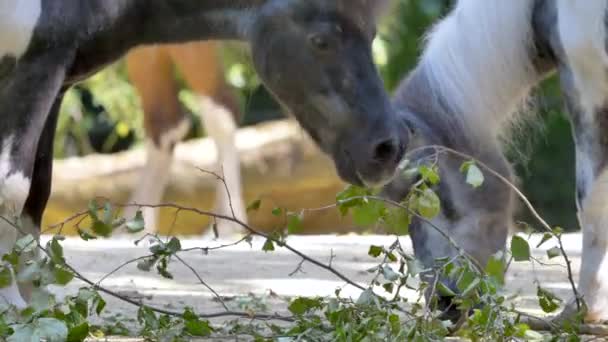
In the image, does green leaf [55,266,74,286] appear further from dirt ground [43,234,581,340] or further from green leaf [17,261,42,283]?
dirt ground [43,234,581,340]

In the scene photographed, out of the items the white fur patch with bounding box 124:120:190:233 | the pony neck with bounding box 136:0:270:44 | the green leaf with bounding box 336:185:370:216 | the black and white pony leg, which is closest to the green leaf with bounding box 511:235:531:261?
the green leaf with bounding box 336:185:370:216

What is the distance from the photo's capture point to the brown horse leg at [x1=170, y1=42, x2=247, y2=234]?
292 inches

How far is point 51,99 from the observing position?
124 inches

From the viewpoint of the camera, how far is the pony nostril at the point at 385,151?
315 cm

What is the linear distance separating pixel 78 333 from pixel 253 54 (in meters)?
0.90

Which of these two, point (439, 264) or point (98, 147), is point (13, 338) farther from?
point (98, 147)

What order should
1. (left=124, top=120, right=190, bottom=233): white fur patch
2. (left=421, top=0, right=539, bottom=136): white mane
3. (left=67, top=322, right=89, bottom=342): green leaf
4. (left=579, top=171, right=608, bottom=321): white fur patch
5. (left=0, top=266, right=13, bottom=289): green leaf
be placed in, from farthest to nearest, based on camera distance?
(left=124, top=120, right=190, bottom=233): white fur patch
(left=421, top=0, right=539, bottom=136): white mane
(left=579, top=171, right=608, bottom=321): white fur patch
(left=0, top=266, right=13, bottom=289): green leaf
(left=67, top=322, right=89, bottom=342): green leaf

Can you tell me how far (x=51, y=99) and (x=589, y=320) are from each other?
5.72ft

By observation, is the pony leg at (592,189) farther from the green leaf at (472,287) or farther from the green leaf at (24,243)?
the green leaf at (24,243)

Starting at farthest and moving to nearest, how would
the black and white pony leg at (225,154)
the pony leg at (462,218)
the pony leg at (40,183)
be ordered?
the black and white pony leg at (225,154)
the pony leg at (462,218)
the pony leg at (40,183)

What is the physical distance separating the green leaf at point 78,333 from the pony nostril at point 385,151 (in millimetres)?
839

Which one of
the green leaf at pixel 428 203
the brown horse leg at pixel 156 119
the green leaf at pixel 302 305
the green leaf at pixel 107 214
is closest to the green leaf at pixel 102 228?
the green leaf at pixel 107 214

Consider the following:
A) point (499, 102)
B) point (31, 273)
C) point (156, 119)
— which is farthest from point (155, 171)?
point (31, 273)

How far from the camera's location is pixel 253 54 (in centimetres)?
330
